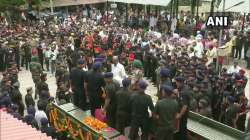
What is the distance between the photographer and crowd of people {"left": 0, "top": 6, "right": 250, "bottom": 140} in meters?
8.54

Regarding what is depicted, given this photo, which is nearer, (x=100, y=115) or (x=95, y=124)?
(x=95, y=124)

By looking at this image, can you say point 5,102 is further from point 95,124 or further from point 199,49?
point 199,49

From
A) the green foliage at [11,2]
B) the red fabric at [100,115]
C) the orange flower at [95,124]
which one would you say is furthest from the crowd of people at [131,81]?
the green foliage at [11,2]

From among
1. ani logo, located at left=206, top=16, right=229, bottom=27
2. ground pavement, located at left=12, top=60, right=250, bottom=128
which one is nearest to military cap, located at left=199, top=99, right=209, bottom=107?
ani logo, located at left=206, top=16, right=229, bottom=27

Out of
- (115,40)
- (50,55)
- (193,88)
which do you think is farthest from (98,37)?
(193,88)

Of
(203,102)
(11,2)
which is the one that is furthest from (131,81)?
(11,2)

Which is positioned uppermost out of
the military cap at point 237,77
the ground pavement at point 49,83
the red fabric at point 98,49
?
the red fabric at point 98,49

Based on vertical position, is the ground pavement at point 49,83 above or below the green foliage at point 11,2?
below

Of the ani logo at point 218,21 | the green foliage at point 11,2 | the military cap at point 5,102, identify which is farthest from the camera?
the green foliage at point 11,2

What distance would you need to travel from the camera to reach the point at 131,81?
9914 millimetres

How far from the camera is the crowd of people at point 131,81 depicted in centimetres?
854

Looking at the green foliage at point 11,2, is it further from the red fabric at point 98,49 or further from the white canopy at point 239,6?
the white canopy at point 239,6

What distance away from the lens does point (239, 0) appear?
17125 mm

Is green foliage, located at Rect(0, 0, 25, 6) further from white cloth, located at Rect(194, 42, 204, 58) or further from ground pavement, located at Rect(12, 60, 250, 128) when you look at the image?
white cloth, located at Rect(194, 42, 204, 58)
